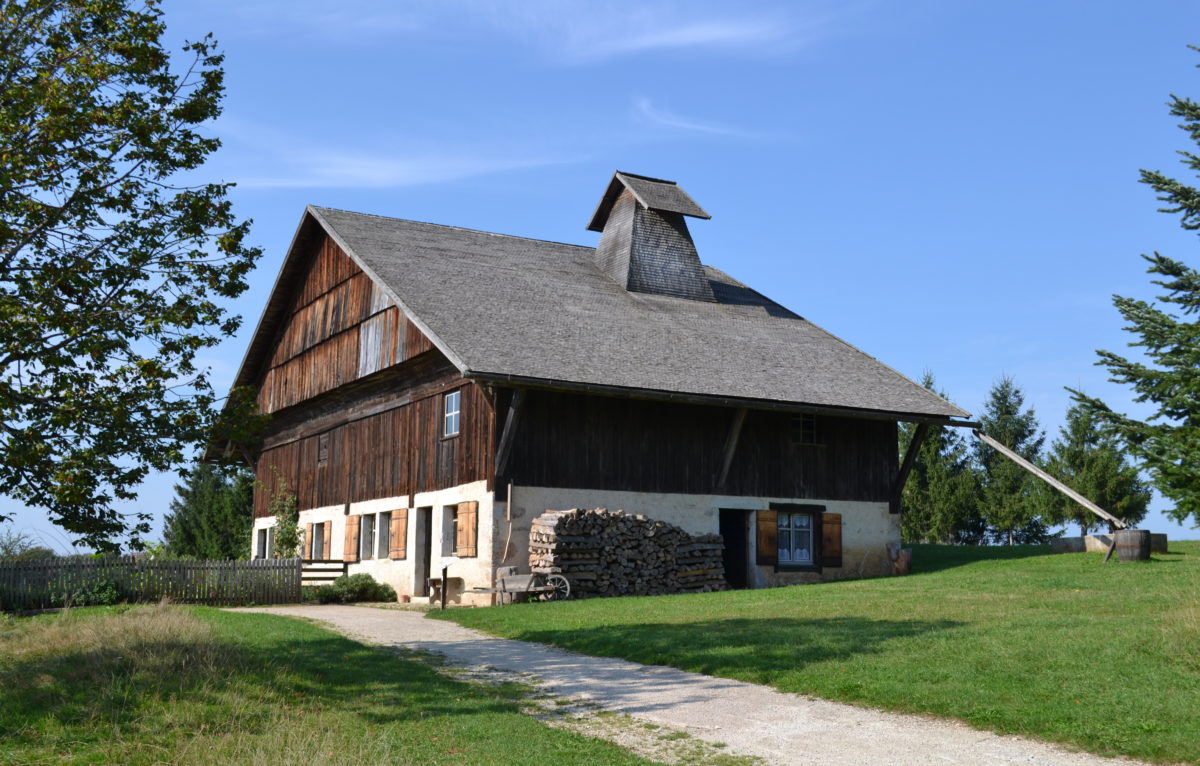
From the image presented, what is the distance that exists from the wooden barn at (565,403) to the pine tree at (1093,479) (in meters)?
14.8

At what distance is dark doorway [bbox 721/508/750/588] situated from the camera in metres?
27.2

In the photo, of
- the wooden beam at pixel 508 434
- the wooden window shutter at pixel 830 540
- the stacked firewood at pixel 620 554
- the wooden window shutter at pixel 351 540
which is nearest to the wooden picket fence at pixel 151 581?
the wooden window shutter at pixel 351 540

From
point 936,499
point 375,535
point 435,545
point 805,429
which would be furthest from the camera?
point 936,499

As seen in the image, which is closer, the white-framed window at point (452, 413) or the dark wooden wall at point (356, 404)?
the white-framed window at point (452, 413)

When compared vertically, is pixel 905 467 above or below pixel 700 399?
below

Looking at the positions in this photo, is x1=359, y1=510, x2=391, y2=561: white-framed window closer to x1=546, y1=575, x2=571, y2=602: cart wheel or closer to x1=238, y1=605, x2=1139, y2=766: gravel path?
x1=546, y1=575, x2=571, y2=602: cart wheel

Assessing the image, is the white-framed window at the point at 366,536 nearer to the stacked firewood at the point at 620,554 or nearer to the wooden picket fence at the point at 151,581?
the wooden picket fence at the point at 151,581

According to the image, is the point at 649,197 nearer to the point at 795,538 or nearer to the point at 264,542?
the point at 795,538

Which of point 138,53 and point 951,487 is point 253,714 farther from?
point 951,487

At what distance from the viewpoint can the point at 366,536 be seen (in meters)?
29.6

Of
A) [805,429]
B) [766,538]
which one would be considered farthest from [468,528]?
[805,429]

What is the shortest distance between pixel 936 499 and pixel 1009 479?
3.25 m

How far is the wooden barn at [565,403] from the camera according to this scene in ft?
79.4

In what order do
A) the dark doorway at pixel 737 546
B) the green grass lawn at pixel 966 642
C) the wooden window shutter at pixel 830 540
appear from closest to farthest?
the green grass lawn at pixel 966 642 < the dark doorway at pixel 737 546 < the wooden window shutter at pixel 830 540
